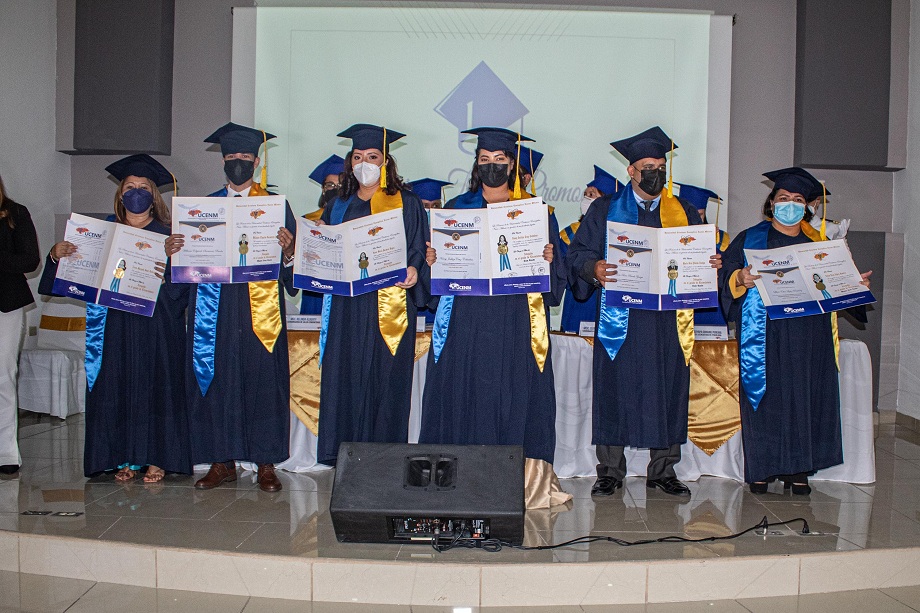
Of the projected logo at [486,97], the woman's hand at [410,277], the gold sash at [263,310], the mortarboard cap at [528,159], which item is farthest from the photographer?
the projected logo at [486,97]

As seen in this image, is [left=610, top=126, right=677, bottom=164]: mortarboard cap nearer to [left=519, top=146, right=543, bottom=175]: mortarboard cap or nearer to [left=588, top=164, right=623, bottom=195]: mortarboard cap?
[left=519, top=146, right=543, bottom=175]: mortarboard cap

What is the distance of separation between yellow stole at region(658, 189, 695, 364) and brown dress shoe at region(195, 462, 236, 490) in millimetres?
2451

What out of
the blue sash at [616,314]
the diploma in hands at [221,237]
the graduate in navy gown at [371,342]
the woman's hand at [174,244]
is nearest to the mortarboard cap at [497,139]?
the graduate in navy gown at [371,342]

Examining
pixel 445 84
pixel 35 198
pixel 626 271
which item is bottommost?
pixel 626 271

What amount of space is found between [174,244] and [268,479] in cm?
128

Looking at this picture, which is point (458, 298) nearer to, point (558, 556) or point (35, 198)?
point (558, 556)

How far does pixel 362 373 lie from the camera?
4.00 metres

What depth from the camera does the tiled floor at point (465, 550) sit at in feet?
10.9

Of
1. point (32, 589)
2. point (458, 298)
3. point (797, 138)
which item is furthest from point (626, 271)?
point (797, 138)

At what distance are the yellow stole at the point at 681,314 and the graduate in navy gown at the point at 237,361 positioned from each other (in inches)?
75.6

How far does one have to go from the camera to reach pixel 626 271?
4.04 m

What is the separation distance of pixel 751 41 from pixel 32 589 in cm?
615

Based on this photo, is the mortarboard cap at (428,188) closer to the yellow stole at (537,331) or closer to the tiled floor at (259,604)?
the yellow stole at (537,331)

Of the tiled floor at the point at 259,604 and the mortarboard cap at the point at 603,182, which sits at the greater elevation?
the mortarboard cap at the point at 603,182
